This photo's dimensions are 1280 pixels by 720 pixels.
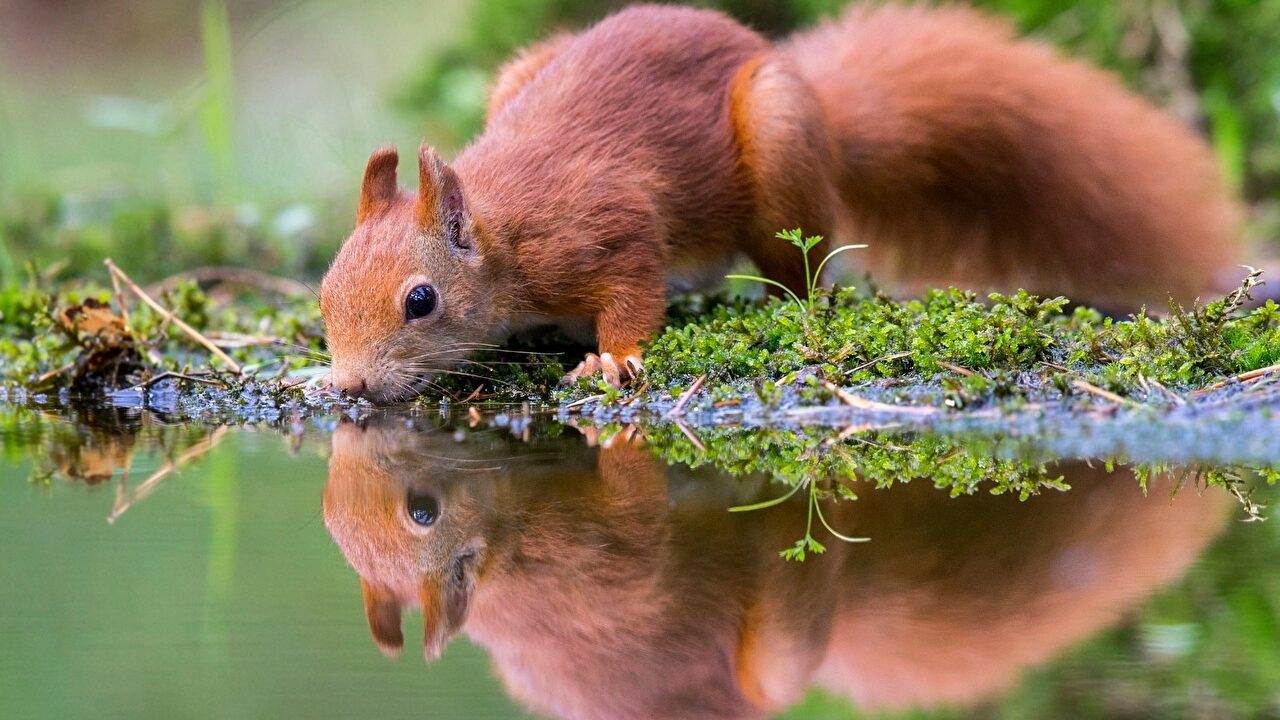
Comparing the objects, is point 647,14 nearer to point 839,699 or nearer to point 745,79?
point 745,79

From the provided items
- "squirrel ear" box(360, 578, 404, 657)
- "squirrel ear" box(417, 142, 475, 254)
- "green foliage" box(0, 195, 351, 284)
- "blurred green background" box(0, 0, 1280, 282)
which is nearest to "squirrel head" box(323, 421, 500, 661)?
"squirrel ear" box(360, 578, 404, 657)

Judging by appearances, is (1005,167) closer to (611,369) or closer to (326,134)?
(611,369)

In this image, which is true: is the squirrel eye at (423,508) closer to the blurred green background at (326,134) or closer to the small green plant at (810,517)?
the small green plant at (810,517)

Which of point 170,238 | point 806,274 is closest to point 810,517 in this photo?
point 806,274

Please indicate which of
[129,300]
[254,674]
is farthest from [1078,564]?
[129,300]

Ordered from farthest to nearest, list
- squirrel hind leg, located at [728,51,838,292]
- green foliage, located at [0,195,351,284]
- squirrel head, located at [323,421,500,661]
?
green foliage, located at [0,195,351,284] → squirrel hind leg, located at [728,51,838,292] → squirrel head, located at [323,421,500,661]

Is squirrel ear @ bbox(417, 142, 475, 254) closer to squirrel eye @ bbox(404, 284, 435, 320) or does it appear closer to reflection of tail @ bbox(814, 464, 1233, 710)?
squirrel eye @ bbox(404, 284, 435, 320)
